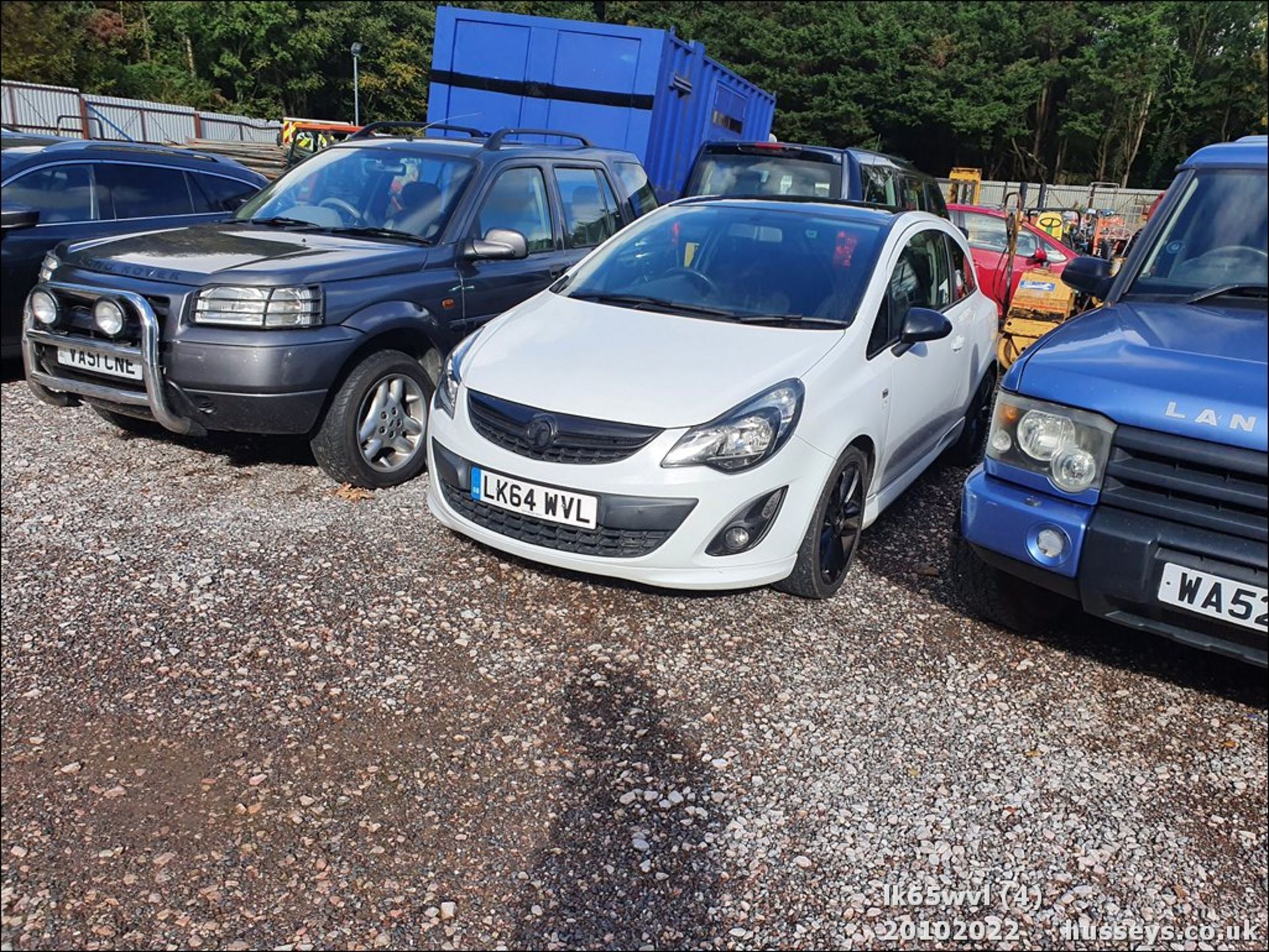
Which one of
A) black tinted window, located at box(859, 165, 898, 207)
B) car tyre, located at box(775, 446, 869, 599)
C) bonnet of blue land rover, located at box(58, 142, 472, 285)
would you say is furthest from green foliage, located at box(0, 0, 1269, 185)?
car tyre, located at box(775, 446, 869, 599)

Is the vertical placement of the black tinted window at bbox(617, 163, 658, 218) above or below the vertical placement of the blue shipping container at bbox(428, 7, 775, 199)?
below

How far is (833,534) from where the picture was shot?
399 centimetres

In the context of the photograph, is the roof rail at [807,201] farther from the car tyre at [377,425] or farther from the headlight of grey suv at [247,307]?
the headlight of grey suv at [247,307]

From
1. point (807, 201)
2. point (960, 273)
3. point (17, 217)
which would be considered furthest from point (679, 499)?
point (17, 217)

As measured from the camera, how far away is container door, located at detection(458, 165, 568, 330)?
547cm

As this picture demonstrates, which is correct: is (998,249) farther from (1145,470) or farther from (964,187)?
(964,187)

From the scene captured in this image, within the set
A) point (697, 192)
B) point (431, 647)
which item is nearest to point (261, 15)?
point (697, 192)

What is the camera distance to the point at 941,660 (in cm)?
364

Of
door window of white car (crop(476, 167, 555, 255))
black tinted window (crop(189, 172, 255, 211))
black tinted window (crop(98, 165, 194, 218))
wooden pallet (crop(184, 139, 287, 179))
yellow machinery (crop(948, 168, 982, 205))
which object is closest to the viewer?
door window of white car (crop(476, 167, 555, 255))

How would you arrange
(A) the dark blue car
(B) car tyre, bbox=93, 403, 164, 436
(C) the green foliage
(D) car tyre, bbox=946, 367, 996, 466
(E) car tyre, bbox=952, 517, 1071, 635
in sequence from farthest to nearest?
1. (C) the green foliage
2. (A) the dark blue car
3. (D) car tyre, bbox=946, 367, 996, 466
4. (B) car tyre, bbox=93, 403, 164, 436
5. (E) car tyre, bbox=952, 517, 1071, 635

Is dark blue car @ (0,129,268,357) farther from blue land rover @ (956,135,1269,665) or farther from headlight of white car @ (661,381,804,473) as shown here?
blue land rover @ (956,135,1269,665)

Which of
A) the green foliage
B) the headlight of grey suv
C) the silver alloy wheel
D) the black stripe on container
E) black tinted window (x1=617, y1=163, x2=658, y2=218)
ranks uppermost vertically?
the green foliage

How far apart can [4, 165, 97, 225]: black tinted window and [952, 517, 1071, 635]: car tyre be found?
5951 millimetres

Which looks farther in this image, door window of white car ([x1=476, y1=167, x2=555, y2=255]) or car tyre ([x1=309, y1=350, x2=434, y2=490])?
door window of white car ([x1=476, y1=167, x2=555, y2=255])
